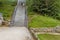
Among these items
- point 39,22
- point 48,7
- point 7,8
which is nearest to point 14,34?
point 39,22

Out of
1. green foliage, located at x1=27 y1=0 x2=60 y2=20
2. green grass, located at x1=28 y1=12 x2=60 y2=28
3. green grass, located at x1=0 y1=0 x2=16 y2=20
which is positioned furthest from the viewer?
green foliage, located at x1=27 y1=0 x2=60 y2=20

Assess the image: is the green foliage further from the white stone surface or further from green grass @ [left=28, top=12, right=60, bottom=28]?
the white stone surface

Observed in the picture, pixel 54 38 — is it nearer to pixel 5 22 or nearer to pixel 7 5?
pixel 5 22

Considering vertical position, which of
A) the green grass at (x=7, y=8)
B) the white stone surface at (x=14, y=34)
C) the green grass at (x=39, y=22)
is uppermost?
the green grass at (x=7, y=8)

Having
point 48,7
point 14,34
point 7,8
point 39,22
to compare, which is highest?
point 48,7

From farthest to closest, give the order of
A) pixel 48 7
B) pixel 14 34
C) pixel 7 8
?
1. pixel 7 8
2. pixel 48 7
3. pixel 14 34

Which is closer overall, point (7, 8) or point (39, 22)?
point (39, 22)

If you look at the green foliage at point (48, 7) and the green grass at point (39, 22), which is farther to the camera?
the green foliage at point (48, 7)

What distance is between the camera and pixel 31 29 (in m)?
11.7

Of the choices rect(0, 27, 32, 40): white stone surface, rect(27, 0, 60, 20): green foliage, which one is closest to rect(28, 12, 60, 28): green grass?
rect(0, 27, 32, 40): white stone surface

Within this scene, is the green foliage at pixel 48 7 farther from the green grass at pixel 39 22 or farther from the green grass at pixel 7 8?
the green grass at pixel 7 8

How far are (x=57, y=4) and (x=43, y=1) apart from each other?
134 cm

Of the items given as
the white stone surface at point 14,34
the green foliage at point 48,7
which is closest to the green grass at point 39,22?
the white stone surface at point 14,34

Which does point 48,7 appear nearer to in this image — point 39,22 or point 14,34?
point 39,22
